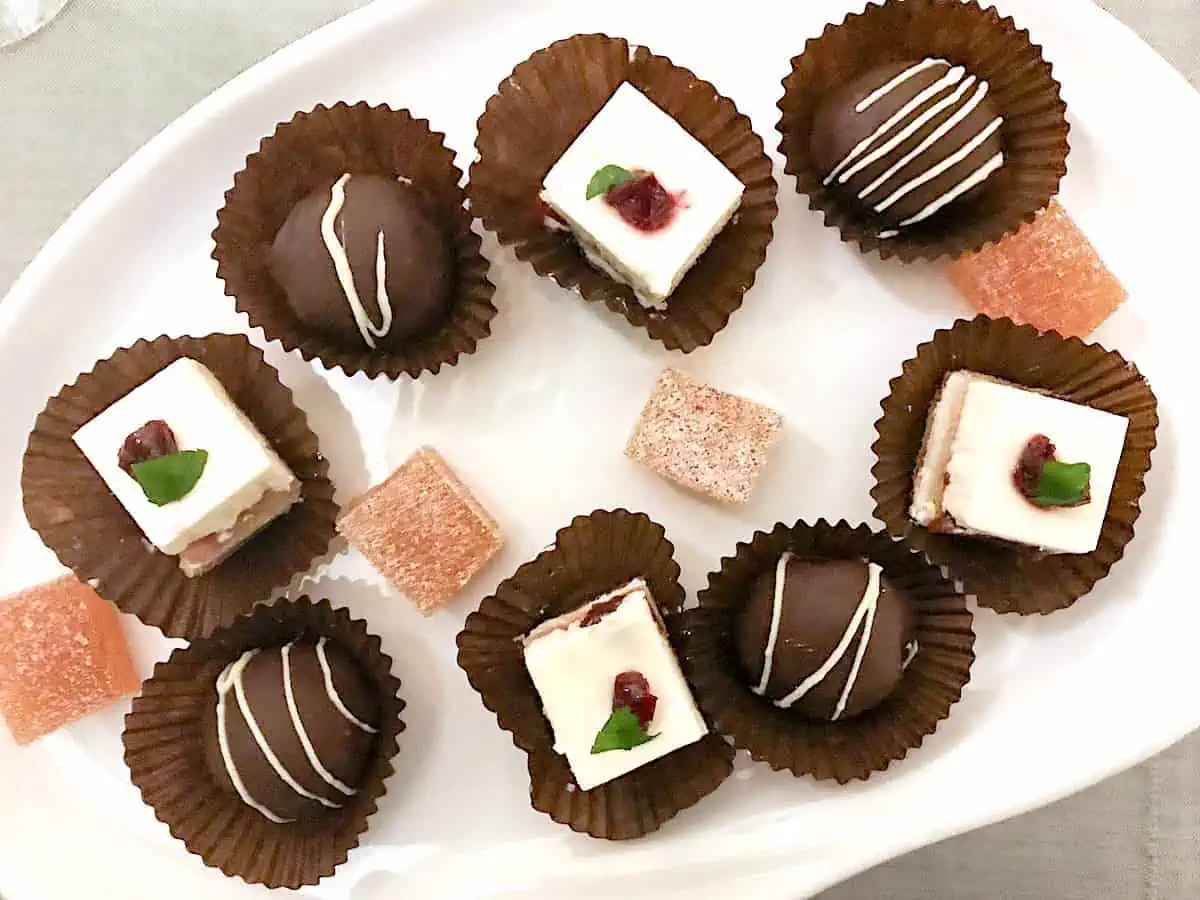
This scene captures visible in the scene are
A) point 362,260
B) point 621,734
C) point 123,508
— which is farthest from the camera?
point 123,508

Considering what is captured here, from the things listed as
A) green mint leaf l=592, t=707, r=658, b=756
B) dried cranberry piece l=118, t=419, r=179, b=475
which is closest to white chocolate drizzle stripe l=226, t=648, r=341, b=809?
dried cranberry piece l=118, t=419, r=179, b=475

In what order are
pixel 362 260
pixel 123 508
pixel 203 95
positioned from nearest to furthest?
1. pixel 362 260
2. pixel 123 508
3. pixel 203 95

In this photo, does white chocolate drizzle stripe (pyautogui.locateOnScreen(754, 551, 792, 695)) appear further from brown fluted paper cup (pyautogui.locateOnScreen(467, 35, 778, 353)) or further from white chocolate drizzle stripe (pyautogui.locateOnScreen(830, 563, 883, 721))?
brown fluted paper cup (pyautogui.locateOnScreen(467, 35, 778, 353))

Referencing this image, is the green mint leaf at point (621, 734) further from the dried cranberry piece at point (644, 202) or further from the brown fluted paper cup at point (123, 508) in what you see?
the dried cranberry piece at point (644, 202)

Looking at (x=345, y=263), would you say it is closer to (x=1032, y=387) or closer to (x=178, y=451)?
(x=178, y=451)

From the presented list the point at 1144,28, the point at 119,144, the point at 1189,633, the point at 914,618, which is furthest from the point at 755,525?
the point at 119,144

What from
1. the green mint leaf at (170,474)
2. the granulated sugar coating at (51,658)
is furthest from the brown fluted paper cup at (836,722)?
the granulated sugar coating at (51,658)

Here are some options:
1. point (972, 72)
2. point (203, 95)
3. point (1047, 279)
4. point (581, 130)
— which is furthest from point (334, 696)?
point (972, 72)

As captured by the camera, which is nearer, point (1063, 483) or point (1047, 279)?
point (1063, 483)
